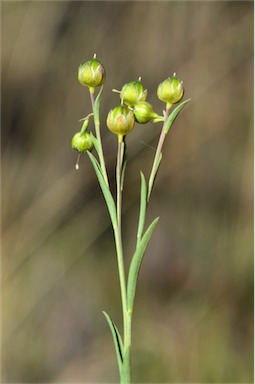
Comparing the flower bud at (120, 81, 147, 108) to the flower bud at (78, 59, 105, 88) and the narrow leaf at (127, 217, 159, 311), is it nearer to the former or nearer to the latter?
the flower bud at (78, 59, 105, 88)

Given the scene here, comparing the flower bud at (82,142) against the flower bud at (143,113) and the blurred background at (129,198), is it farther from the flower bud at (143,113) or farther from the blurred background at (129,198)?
the blurred background at (129,198)

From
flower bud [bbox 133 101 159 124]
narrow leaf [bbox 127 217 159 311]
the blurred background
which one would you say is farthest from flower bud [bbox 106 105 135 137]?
the blurred background

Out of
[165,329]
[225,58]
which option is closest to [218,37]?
[225,58]

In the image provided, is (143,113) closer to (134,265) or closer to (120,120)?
(120,120)

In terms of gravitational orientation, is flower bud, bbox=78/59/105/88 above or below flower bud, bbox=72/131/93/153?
above

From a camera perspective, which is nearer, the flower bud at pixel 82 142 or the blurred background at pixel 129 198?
the flower bud at pixel 82 142

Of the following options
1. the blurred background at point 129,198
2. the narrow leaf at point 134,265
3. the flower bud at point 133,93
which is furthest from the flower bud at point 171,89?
the blurred background at point 129,198

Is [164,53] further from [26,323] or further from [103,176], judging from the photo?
[103,176]
